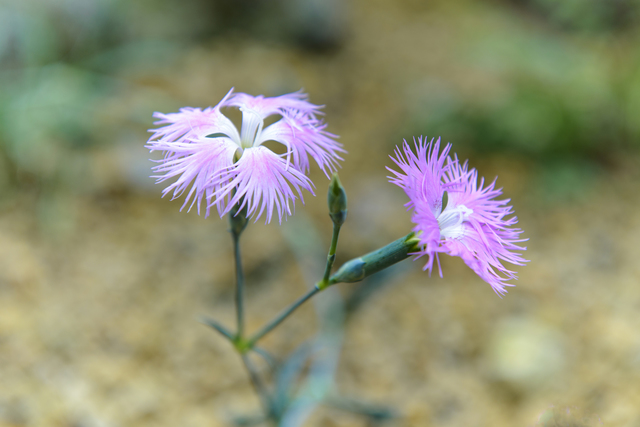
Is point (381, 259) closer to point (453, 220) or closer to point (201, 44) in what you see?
point (453, 220)

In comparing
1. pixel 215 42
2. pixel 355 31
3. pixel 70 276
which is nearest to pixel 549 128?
pixel 355 31

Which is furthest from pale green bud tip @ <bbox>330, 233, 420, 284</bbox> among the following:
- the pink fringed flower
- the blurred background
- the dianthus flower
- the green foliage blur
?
the green foliage blur

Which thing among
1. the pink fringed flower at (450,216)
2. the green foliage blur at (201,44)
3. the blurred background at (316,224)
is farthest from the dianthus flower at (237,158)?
the green foliage blur at (201,44)

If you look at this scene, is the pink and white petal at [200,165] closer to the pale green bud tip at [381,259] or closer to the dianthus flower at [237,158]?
the dianthus flower at [237,158]

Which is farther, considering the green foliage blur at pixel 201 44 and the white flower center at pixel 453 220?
the green foliage blur at pixel 201 44

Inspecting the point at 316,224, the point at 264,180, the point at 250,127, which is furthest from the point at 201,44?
the point at 264,180

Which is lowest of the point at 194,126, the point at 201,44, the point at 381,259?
the point at 381,259

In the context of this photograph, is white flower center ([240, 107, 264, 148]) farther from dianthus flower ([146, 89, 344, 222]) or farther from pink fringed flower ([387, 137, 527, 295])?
pink fringed flower ([387, 137, 527, 295])
